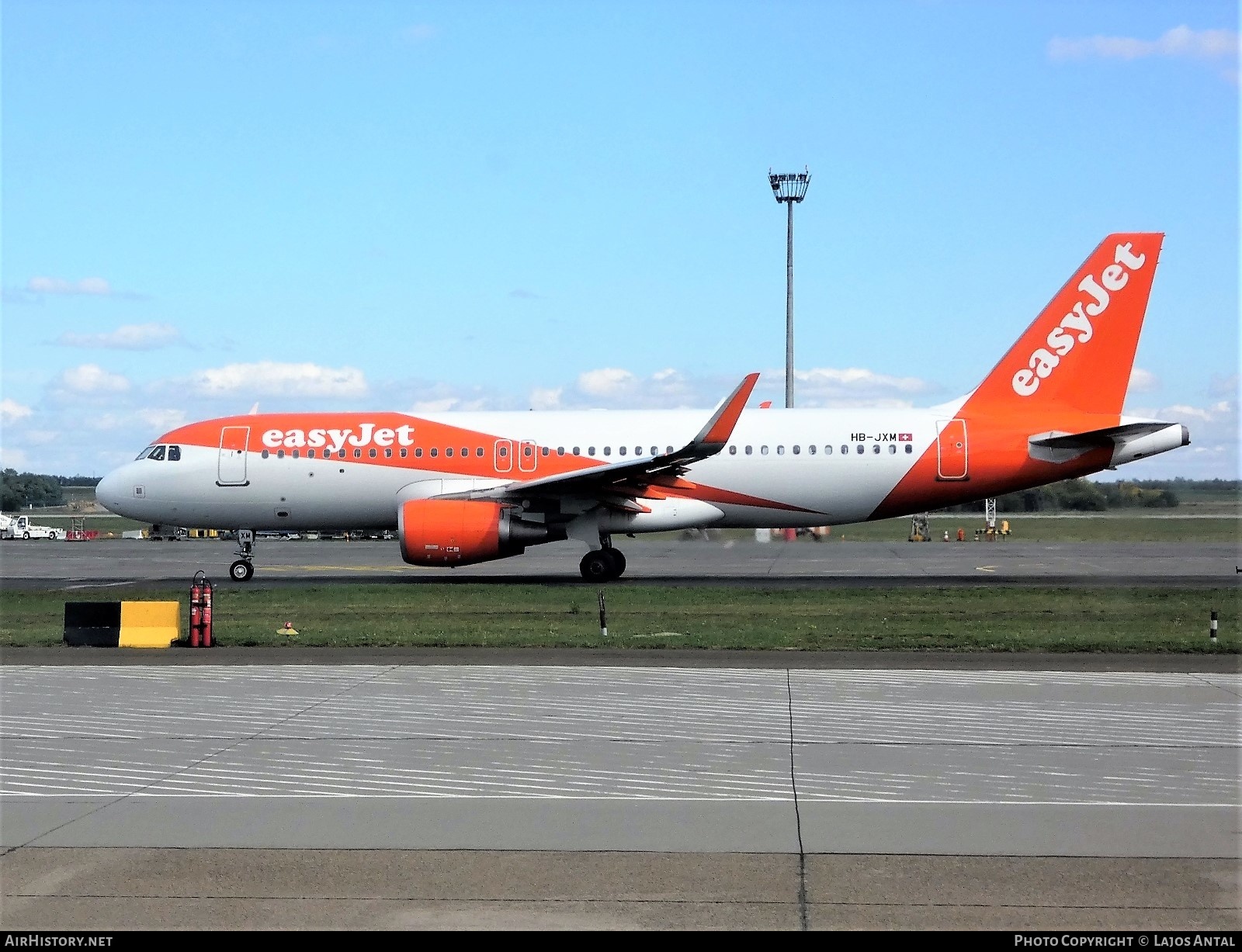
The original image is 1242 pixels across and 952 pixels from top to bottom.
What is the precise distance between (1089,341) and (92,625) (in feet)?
74.9

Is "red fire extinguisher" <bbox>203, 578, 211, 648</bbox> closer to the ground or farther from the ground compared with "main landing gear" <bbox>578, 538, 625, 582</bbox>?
closer to the ground

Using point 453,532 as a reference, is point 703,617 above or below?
below

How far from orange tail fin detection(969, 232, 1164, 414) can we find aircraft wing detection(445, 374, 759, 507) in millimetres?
6897

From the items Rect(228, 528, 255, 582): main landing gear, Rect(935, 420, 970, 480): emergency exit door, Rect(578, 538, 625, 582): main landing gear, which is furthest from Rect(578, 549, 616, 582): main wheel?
Rect(228, 528, 255, 582): main landing gear

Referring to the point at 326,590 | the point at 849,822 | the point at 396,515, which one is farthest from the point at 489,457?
the point at 849,822

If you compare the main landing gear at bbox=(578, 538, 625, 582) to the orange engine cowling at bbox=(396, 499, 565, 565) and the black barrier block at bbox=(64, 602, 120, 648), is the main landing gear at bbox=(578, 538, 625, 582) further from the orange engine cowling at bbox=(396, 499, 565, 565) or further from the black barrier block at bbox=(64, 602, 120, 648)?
the black barrier block at bbox=(64, 602, 120, 648)

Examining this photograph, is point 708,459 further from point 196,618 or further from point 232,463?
point 196,618

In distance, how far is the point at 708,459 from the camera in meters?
31.2

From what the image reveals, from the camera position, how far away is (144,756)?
10727 millimetres

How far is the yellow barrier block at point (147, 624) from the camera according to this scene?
1953 cm

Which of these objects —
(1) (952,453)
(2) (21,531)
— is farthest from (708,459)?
(2) (21,531)

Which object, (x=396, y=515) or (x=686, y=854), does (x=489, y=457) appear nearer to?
(x=396, y=515)

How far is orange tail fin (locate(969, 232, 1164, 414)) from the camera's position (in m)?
31.3
